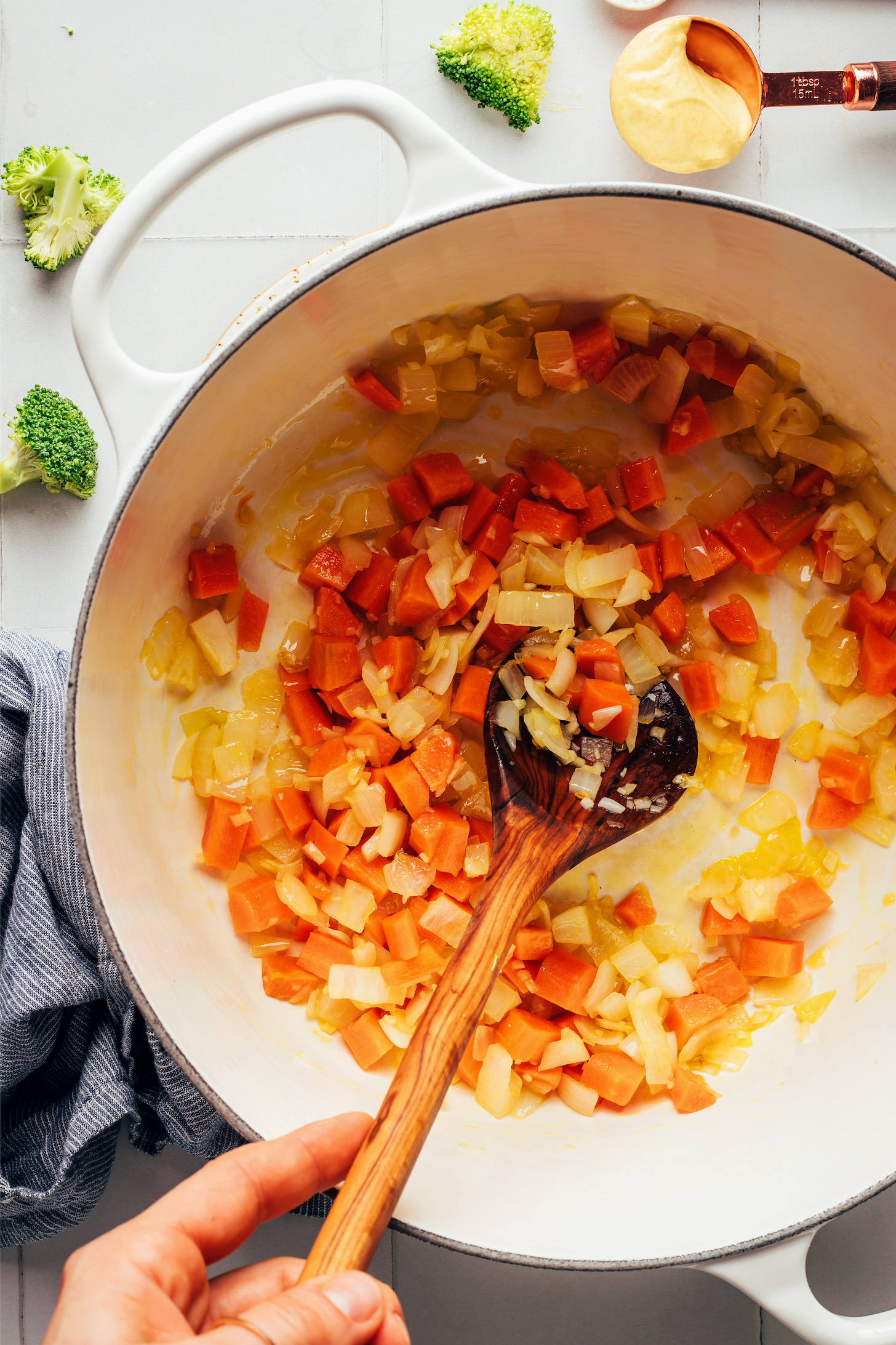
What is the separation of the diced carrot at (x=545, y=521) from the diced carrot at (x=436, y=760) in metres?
0.38

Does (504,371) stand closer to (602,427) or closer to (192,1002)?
(602,427)

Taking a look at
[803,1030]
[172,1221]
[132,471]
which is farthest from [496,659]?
[172,1221]

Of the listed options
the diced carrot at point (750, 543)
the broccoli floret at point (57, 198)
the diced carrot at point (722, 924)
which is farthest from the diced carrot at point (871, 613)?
the broccoli floret at point (57, 198)

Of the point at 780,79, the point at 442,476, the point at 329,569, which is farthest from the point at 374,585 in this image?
the point at 780,79

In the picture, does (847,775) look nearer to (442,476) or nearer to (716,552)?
(716,552)

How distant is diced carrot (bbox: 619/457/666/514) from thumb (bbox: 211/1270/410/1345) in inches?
46.3

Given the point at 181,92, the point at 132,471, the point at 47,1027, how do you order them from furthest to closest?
1. the point at 181,92
2. the point at 47,1027
3. the point at 132,471

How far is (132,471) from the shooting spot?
1065mm

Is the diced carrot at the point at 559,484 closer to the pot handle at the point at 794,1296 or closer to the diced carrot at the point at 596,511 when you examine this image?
the diced carrot at the point at 596,511

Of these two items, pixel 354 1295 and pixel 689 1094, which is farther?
pixel 689 1094

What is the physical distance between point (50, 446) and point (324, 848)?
2.72ft

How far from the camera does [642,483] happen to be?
4.92ft

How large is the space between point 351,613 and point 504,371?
0.48 metres

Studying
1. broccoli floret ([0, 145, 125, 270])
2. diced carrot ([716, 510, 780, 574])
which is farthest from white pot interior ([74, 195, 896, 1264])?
broccoli floret ([0, 145, 125, 270])
